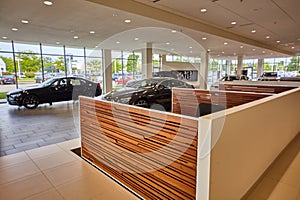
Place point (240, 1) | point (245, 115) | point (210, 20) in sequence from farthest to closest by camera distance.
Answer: point (210, 20) < point (240, 1) < point (245, 115)

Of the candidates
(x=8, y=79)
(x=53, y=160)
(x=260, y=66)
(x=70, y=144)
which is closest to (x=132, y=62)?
(x=8, y=79)

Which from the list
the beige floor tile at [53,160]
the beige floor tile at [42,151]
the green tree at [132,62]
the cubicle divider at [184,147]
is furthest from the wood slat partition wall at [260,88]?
the green tree at [132,62]

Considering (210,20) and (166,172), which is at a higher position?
(210,20)

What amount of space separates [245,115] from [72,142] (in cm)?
319

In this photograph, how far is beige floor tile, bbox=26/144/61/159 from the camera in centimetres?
317

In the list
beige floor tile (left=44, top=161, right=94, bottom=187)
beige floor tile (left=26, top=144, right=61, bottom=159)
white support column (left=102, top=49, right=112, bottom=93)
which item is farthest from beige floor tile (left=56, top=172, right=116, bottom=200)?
white support column (left=102, top=49, right=112, bottom=93)

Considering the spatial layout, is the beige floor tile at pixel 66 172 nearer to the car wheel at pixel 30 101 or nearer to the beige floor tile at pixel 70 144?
the beige floor tile at pixel 70 144

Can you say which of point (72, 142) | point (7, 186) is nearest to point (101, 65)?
point (72, 142)

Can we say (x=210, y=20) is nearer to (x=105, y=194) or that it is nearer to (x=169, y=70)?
(x=105, y=194)

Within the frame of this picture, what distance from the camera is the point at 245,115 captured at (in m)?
1.80

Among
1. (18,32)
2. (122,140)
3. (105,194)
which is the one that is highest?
(18,32)

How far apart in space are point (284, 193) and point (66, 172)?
275 centimetres

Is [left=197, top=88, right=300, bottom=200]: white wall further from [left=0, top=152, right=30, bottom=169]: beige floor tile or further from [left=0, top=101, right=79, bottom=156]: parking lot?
[left=0, top=101, right=79, bottom=156]: parking lot

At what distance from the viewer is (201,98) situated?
3.59m
